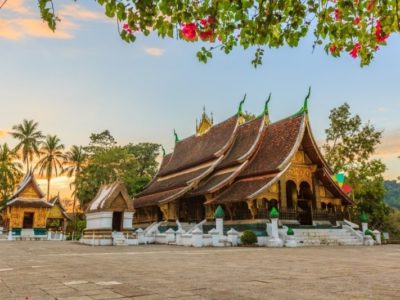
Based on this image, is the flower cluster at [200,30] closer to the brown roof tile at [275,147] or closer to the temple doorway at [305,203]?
the brown roof tile at [275,147]

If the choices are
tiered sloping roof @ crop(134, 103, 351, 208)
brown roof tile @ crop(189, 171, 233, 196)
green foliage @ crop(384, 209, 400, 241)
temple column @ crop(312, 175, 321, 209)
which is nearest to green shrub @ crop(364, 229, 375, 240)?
tiered sloping roof @ crop(134, 103, 351, 208)

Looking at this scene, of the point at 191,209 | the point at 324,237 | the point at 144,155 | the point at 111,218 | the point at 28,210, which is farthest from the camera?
the point at 144,155

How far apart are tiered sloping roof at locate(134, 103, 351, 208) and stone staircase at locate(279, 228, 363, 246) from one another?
2.79 metres

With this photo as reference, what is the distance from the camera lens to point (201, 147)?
2723 cm

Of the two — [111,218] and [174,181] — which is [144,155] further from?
[111,218]

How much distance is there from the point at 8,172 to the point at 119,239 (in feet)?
110

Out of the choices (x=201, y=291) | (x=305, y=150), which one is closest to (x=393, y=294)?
(x=201, y=291)

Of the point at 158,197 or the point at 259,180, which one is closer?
the point at 259,180

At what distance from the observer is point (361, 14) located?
3979 millimetres

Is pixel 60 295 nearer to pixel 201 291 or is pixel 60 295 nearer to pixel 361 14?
pixel 201 291

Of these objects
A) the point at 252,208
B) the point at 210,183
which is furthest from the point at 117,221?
the point at 252,208

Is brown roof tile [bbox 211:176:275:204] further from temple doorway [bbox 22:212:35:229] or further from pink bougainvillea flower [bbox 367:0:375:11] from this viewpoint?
temple doorway [bbox 22:212:35:229]

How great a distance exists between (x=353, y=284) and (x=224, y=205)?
15.9m

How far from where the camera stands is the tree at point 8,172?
146 feet
